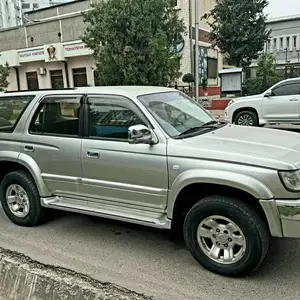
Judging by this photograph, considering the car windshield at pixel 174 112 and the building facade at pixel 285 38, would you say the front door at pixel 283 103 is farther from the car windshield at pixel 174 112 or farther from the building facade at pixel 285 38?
the building facade at pixel 285 38

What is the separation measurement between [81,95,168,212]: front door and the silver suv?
1 centimetres

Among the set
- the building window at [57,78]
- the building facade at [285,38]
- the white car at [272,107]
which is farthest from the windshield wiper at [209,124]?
the building facade at [285,38]

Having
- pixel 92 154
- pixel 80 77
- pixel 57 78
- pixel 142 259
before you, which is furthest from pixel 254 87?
pixel 142 259

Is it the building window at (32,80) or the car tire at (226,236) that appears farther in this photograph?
the building window at (32,80)

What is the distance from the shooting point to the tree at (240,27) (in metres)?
18.1

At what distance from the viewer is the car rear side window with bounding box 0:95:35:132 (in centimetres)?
450

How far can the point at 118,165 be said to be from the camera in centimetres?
362

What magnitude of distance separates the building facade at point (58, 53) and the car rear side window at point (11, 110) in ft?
48.9

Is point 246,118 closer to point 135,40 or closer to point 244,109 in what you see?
point 244,109

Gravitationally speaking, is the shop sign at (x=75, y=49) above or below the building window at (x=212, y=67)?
above

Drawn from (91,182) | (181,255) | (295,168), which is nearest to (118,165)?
(91,182)

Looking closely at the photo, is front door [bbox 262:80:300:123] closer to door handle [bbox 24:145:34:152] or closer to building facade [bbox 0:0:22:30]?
door handle [bbox 24:145:34:152]

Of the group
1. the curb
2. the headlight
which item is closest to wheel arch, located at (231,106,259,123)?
the headlight

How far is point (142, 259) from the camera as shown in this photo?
359cm
